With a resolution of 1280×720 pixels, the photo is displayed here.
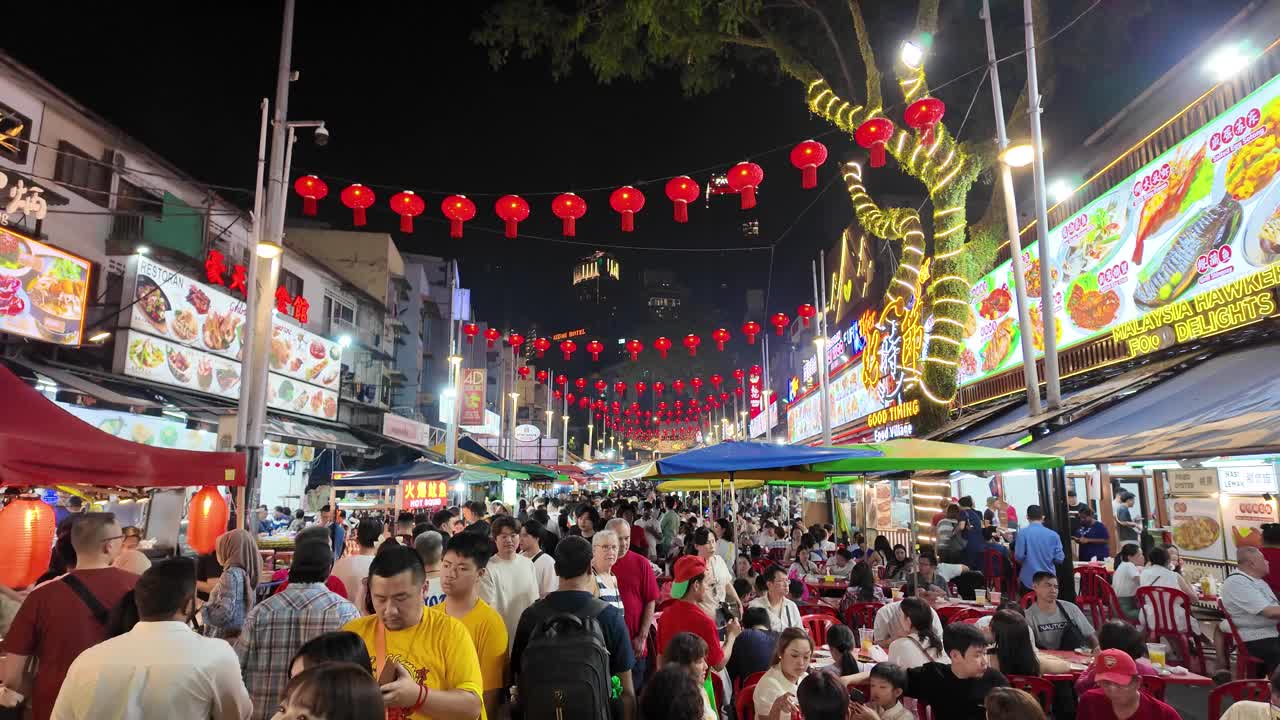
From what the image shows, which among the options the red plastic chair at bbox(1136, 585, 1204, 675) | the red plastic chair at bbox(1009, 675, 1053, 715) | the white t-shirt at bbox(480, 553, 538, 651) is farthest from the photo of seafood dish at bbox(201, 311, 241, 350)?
the red plastic chair at bbox(1136, 585, 1204, 675)

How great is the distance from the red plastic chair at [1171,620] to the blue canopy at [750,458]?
184 inches

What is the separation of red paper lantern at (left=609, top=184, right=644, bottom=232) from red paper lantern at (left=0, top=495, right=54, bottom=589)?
8.30 meters

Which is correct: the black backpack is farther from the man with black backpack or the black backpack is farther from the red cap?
the red cap

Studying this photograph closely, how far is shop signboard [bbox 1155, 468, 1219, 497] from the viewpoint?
13172mm

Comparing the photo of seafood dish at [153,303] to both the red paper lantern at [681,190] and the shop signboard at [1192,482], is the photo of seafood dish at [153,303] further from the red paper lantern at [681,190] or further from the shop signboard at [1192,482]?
the shop signboard at [1192,482]

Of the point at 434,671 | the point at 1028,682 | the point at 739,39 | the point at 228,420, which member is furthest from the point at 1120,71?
the point at 228,420

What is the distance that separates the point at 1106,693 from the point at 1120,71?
14440 mm

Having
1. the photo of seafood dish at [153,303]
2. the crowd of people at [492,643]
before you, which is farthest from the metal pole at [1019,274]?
the photo of seafood dish at [153,303]

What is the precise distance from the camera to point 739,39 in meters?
17.9

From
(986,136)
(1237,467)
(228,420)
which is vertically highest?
(986,136)

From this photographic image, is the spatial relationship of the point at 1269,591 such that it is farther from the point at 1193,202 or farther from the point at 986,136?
the point at 986,136

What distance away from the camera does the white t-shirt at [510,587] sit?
6.10 meters

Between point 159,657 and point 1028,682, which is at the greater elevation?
point 159,657

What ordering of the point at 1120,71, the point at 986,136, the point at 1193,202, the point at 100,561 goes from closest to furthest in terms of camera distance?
the point at 100,561 < the point at 1193,202 < the point at 1120,71 < the point at 986,136
